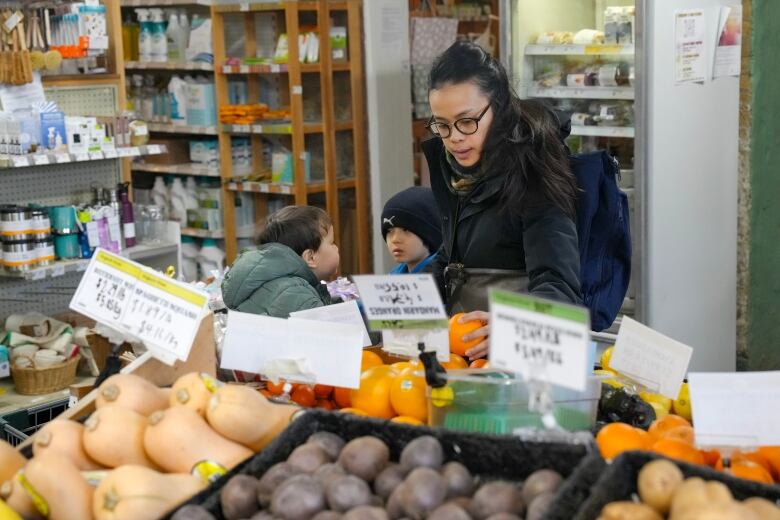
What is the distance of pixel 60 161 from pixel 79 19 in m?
0.79

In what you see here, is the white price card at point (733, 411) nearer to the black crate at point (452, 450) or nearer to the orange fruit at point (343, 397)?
the black crate at point (452, 450)

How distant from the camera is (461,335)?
8.26ft

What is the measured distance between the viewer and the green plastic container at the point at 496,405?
1.89 metres

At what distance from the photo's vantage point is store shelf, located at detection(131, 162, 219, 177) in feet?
24.1

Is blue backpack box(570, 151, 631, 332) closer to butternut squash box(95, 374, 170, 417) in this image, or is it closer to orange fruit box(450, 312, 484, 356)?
orange fruit box(450, 312, 484, 356)

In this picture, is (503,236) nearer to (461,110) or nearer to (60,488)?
(461,110)

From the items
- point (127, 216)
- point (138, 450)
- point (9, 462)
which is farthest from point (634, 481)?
point (127, 216)

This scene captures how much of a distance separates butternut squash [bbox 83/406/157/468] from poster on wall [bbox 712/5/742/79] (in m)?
4.09

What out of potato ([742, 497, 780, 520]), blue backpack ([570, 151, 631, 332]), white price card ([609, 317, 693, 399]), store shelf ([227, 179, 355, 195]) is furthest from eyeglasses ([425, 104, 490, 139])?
store shelf ([227, 179, 355, 195])

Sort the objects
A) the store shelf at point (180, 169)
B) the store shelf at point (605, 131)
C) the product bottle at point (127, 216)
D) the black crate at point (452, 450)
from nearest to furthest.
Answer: the black crate at point (452, 450) → the store shelf at point (605, 131) → the product bottle at point (127, 216) → the store shelf at point (180, 169)

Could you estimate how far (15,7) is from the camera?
4.98 meters

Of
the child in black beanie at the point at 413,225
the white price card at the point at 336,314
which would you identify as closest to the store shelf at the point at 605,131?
Answer: the child in black beanie at the point at 413,225

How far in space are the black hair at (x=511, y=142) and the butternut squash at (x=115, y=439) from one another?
4.45 feet

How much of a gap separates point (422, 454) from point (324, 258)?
2188 mm
